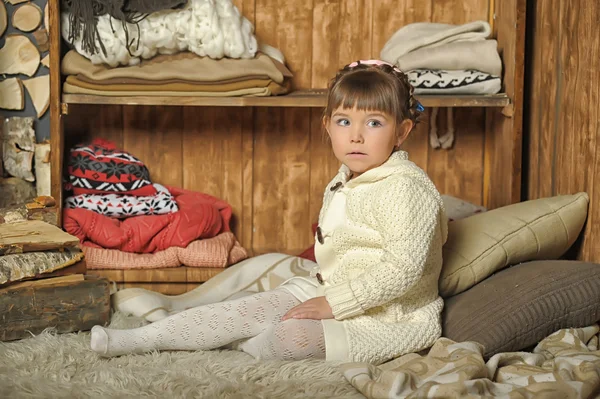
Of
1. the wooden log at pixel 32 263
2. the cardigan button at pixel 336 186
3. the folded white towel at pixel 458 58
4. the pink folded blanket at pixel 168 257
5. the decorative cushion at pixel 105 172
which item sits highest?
the folded white towel at pixel 458 58

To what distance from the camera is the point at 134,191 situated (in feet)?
8.49

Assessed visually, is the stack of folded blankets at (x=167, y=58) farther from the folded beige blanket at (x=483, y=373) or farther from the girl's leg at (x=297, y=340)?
the folded beige blanket at (x=483, y=373)

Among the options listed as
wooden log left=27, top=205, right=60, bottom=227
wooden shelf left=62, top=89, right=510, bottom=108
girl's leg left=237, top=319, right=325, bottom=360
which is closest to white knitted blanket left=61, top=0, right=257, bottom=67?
wooden shelf left=62, top=89, right=510, bottom=108

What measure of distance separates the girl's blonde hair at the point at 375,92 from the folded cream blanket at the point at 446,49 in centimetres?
72

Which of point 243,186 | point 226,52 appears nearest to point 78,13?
point 226,52

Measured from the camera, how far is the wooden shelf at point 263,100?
241cm

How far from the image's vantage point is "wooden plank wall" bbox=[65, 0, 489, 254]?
276 centimetres

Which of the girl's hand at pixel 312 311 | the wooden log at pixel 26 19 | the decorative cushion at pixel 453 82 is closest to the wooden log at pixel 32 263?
the girl's hand at pixel 312 311

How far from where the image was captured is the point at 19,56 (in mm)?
2490

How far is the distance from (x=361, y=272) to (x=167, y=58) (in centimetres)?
105

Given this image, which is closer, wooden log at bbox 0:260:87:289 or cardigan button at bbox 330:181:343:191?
cardigan button at bbox 330:181:343:191

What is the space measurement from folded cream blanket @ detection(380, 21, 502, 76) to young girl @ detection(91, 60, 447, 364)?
2.35ft

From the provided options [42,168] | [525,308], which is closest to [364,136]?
[525,308]

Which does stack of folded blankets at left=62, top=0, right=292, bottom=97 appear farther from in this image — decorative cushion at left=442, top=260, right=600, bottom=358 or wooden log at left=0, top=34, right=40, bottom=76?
decorative cushion at left=442, top=260, right=600, bottom=358
